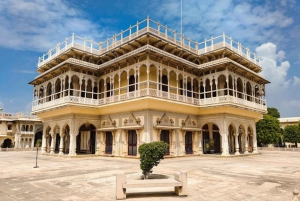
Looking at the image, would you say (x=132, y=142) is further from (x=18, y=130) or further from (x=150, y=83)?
(x=18, y=130)

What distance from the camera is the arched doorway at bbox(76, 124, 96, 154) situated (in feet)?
76.9

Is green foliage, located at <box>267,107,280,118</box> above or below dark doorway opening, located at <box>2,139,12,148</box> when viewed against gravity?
above

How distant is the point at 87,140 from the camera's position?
24.1 metres

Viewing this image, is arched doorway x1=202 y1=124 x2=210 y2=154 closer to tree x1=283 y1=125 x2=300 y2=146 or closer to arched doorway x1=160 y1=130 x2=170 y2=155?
arched doorway x1=160 y1=130 x2=170 y2=155

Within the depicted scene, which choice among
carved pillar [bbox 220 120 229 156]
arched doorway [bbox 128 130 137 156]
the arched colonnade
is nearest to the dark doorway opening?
the arched colonnade

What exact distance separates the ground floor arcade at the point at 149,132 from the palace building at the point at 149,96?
0.08 metres

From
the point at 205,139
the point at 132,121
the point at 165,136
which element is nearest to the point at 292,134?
the point at 205,139

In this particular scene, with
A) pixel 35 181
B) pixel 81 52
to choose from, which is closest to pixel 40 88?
pixel 81 52

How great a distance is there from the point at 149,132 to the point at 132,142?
247 cm

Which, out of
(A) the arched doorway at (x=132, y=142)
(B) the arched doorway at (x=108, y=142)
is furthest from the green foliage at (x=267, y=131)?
(B) the arched doorway at (x=108, y=142)

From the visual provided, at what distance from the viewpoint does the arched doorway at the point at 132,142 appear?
1941cm

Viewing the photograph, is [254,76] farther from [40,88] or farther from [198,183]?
[40,88]

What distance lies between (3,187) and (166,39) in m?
16.0

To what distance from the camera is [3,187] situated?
27.5ft
